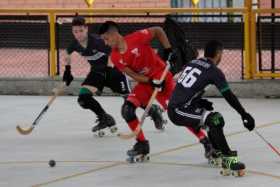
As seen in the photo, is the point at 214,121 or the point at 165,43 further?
the point at 165,43

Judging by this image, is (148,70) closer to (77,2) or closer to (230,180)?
(230,180)

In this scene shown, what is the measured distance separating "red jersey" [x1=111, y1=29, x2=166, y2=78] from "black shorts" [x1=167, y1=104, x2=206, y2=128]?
969 mm

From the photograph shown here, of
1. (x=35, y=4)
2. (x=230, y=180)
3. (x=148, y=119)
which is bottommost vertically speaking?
(x=230, y=180)

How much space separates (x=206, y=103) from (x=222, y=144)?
0.48 m

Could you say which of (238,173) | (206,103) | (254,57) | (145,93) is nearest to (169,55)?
(145,93)

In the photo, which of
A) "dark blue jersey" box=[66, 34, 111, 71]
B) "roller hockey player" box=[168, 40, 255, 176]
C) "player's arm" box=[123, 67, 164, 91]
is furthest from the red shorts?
"dark blue jersey" box=[66, 34, 111, 71]

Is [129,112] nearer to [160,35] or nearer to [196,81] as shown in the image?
[160,35]

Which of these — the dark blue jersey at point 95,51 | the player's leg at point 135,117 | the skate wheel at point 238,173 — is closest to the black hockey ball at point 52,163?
the player's leg at point 135,117

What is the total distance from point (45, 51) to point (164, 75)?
6.91 m

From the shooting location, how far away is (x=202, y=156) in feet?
30.2

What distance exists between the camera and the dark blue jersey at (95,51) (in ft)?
35.0

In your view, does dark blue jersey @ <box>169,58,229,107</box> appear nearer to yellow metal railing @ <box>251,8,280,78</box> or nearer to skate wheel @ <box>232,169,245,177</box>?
skate wheel @ <box>232,169,245,177</box>

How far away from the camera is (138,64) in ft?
30.0

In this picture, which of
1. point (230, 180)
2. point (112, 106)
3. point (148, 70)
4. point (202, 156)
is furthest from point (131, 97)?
point (112, 106)
